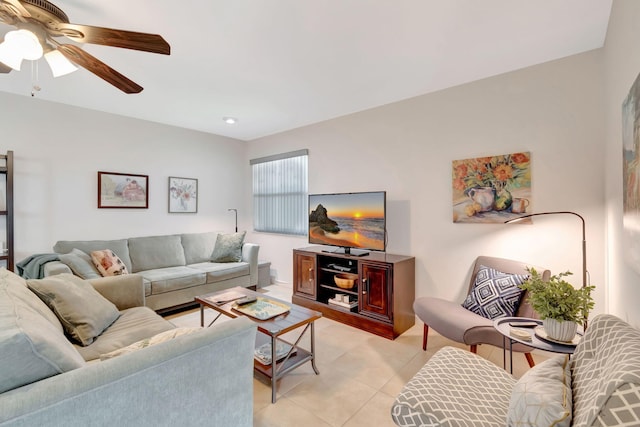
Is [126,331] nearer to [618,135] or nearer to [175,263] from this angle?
[175,263]

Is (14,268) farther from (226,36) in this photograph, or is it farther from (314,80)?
(314,80)

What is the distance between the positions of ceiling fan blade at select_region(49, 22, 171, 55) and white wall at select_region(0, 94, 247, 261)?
7.93 ft

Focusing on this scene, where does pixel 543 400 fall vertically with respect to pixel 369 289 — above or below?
above

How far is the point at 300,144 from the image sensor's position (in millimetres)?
4293

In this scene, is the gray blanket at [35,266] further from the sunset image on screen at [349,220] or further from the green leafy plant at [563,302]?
the green leafy plant at [563,302]

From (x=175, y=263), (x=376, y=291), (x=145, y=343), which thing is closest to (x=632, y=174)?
(x=376, y=291)

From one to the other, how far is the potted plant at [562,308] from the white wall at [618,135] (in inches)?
6.9

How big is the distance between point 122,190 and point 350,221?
10.1ft

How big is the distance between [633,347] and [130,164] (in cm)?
479

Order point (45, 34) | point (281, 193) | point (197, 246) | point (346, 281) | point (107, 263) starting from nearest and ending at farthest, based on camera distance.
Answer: point (45, 34) < point (107, 263) < point (346, 281) < point (197, 246) < point (281, 193)

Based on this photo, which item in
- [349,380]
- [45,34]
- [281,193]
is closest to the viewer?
[45,34]

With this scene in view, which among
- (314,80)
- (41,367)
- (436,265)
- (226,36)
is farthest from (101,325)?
(436,265)

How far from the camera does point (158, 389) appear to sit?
3.28 feet

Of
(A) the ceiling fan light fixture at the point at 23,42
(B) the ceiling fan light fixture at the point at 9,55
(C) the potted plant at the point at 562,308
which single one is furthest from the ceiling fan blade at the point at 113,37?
(C) the potted plant at the point at 562,308
